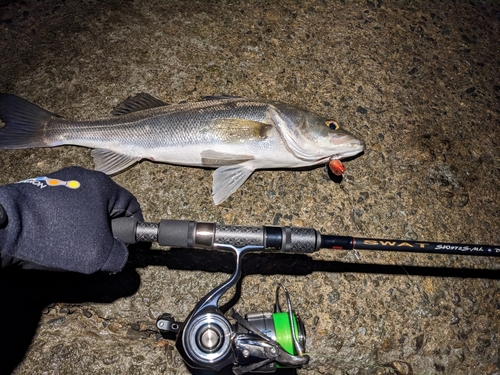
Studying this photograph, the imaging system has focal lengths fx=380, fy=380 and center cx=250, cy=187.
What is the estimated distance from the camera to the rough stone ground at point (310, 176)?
260cm

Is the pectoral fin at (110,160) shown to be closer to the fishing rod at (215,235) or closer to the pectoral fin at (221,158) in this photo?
the pectoral fin at (221,158)

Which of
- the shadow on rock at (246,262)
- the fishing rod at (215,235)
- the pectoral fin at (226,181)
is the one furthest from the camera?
the pectoral fin at (226,181)

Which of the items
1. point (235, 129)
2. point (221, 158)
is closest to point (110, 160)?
point (221, 158)

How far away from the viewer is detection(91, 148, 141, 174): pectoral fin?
113 inches

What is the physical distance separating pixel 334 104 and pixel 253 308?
183cm

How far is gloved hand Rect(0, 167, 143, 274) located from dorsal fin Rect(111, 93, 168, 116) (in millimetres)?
1090

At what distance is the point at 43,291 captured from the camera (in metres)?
2.61

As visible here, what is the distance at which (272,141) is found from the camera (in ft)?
9.57

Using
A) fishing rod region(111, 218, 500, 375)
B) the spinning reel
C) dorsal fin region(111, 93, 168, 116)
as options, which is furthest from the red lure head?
dorsal fin region(111, 93, 168, 116)

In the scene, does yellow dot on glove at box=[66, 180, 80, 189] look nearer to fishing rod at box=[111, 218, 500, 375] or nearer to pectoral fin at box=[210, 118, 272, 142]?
fishing rod at box=[111, 218, 500, 375]

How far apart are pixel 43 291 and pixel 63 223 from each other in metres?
1.01

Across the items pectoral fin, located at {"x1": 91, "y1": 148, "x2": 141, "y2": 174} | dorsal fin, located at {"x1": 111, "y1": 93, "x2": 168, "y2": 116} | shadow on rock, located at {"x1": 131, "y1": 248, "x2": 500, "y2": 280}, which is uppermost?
dorsal fin, located at {"x1": 111, "y1": 93, "x2": 168, "y2": 116}

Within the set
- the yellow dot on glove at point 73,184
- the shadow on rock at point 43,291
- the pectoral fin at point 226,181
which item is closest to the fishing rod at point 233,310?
the yellow dot on glove at point 73,184

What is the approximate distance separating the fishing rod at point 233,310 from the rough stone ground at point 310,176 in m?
0.68
